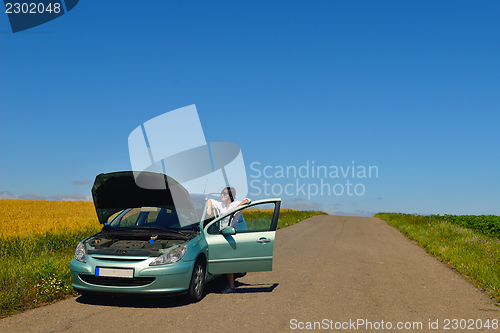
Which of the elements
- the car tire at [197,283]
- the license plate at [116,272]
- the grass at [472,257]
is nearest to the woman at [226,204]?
the car tire at [197,283]

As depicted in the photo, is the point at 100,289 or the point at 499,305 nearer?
the point at 100,289

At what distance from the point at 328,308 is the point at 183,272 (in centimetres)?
225

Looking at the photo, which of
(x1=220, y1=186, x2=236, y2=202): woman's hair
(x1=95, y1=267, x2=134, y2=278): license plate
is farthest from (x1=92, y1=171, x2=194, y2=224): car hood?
(x1=95, y1=267, x2=134, y2=278): license plate

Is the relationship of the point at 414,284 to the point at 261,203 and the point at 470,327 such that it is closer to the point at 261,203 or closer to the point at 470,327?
the point at 470,327

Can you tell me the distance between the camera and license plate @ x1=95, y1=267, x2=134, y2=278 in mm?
5605

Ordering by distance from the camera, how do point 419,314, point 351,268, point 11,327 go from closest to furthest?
point 11,327
point 419,314
point 351,268

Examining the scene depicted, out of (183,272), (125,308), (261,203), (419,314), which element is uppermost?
(261,203)

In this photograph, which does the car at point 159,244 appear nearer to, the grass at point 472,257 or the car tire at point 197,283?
the car tire at point 197,283

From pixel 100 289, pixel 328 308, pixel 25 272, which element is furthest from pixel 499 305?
pixel 25 272

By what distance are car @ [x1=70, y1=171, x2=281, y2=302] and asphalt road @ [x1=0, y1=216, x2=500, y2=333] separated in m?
0.38

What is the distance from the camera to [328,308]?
5.68 metres

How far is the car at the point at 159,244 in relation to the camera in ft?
18.6

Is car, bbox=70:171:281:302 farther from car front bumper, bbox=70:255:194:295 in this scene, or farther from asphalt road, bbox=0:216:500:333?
asphalt road, bbox=0:216:500:333

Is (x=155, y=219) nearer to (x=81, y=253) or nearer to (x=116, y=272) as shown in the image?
(x=81, y=253)
